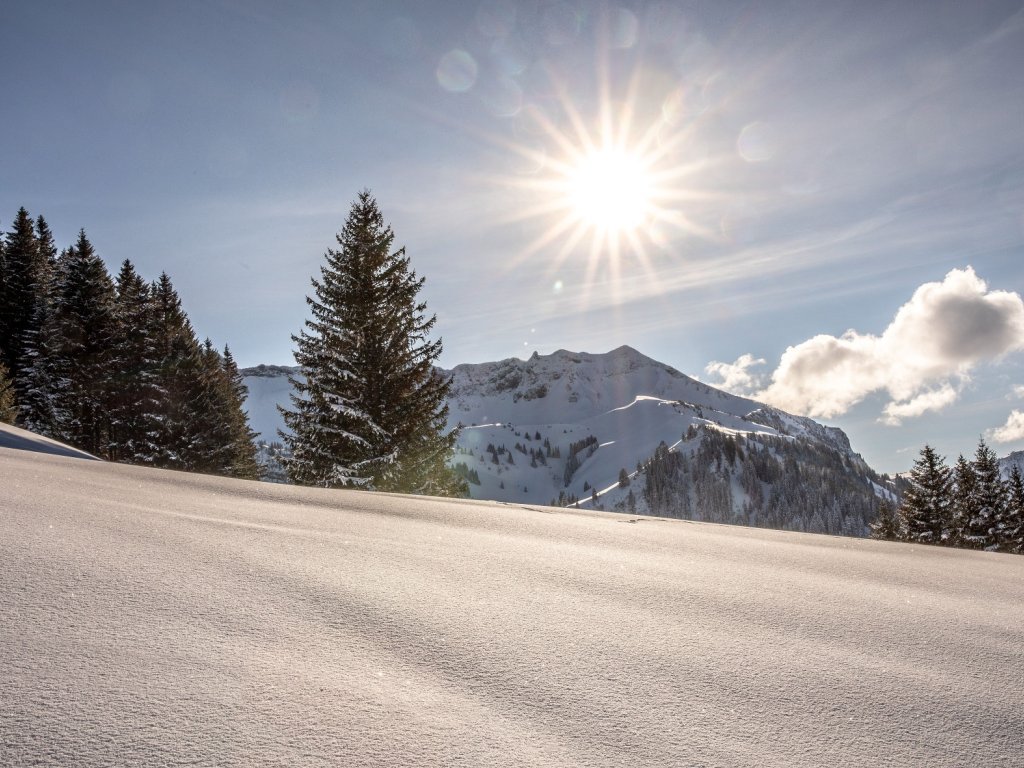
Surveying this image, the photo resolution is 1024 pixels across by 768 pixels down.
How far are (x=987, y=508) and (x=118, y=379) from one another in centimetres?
5269

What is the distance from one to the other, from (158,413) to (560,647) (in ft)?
110

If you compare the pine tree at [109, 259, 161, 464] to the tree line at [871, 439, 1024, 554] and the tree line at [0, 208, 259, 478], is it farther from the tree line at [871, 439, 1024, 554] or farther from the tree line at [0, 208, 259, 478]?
the tree line at [871, 439, 1024, 554]

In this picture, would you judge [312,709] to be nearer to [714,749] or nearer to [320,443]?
[714,749]

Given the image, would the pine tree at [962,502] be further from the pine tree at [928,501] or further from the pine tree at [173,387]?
the pine tree at [173,387]

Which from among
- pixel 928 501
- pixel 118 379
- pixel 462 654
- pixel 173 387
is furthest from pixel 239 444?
pixel 928 501

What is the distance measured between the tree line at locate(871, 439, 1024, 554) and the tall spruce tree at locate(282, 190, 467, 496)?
3128 cm

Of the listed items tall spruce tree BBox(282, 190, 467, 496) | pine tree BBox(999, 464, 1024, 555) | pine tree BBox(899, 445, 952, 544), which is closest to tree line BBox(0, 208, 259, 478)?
A: tall spruce tree BBox(282, 190, 467, 496)

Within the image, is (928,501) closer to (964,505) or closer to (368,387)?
(964,505)

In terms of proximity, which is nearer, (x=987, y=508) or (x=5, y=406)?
(x=5, y=406)

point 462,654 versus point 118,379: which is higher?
point 118,379

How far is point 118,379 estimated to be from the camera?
1152 inches

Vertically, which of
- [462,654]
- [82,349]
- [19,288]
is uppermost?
[19,288]

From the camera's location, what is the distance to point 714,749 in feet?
6.89

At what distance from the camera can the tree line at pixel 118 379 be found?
29102 millimetres
